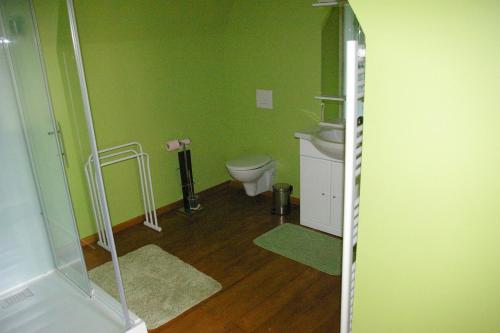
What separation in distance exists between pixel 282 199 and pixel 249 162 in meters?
0.50

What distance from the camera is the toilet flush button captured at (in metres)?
4.04

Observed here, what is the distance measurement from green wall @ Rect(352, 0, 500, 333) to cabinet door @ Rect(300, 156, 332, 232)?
72.5 inches

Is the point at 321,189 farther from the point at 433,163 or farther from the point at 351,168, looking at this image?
the point at 433,163

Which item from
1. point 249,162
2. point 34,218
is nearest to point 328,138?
point 249,162

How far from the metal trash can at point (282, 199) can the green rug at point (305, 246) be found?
24 cm

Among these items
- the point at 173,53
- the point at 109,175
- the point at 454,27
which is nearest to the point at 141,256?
the point at 109,175

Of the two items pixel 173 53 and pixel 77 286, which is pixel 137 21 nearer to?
pixel 173 53

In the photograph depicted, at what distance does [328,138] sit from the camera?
3.22 m

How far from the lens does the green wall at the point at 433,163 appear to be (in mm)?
1101

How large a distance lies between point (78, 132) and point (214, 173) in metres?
1.77

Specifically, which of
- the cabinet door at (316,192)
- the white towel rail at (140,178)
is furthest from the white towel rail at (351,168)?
→ the white towel rail at (140,178)

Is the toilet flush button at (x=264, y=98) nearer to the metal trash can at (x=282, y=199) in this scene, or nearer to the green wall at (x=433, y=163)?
the metal trash can at (x=282, y=199)

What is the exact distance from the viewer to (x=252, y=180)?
13.3 ft

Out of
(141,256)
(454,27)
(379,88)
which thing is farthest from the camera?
(141,256)
